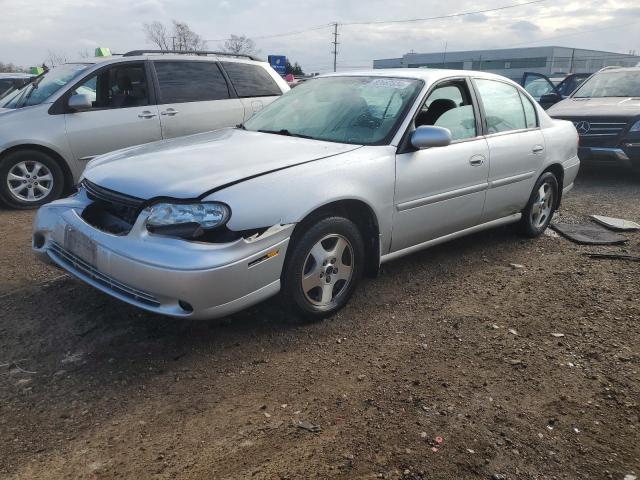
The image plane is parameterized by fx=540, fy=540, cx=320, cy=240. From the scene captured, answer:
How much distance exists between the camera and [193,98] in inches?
276

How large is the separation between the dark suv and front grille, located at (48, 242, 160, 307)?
765 centimetres

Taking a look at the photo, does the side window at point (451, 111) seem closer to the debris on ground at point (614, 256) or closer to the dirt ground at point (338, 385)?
the dirt ground at point (338, 385)

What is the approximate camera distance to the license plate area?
10.2 ft

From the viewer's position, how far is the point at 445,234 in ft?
14.2

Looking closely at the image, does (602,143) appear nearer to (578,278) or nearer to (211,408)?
(578,278)

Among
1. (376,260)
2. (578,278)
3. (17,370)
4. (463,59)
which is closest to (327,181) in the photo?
(376,260)

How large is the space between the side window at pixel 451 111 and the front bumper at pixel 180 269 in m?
1.69

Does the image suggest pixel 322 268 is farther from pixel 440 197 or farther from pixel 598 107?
pixel 598 107

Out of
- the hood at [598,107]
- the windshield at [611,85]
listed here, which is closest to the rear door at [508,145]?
the hood at [598,107]

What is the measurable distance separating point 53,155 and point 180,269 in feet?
14.4

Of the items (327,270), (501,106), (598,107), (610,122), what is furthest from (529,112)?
(598,107)

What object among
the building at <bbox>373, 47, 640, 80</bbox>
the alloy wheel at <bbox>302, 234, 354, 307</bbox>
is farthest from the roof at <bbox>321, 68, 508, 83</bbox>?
the building at <bbox>373, 47, 640, 80</bbox>

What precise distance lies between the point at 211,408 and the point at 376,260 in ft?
5.33

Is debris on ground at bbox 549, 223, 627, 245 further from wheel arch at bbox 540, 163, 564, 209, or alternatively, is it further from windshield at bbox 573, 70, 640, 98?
windshield at bbox 573, 70, 640, 98
